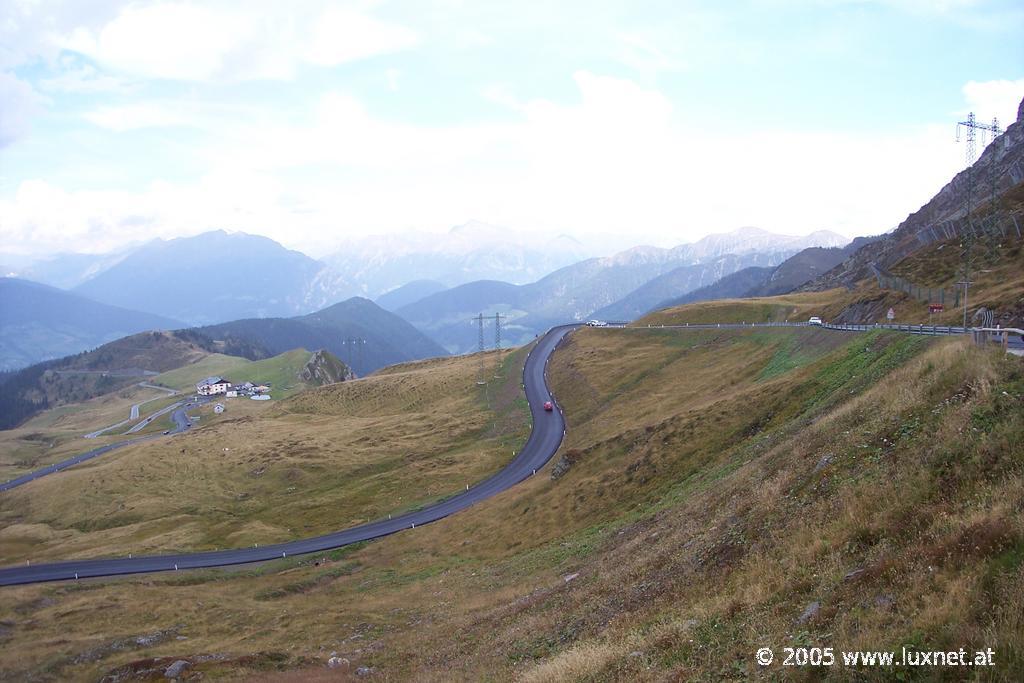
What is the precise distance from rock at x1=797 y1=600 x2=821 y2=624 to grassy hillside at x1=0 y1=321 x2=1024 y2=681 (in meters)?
0.04

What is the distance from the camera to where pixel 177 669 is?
28.5m

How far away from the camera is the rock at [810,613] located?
1188 centimetres

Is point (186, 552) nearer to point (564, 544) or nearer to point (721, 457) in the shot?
point (564, 544)

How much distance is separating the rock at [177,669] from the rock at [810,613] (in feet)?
95.6

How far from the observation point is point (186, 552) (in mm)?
62625

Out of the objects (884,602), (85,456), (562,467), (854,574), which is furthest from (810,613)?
(85,456)

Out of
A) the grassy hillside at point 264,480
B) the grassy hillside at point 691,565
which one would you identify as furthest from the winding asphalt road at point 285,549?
the grassy hillside at point 691,565

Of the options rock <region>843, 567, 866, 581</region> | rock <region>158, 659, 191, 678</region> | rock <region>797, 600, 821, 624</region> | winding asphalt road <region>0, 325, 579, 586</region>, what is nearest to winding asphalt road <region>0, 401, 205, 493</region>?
winding asphalt road <region>0, 325, 579, 586</region>

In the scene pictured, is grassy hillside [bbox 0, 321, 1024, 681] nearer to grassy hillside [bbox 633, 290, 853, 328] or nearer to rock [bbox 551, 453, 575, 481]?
rock [bbox 551, 453, 575, 481]

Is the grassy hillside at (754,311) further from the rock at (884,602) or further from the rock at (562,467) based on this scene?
the rock at (884,602)

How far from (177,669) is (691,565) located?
25740 mm

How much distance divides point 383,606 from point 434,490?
31.7 metres

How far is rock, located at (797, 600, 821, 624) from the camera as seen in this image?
468 inches

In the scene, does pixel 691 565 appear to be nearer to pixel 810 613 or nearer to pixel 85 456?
pixel 810 613
